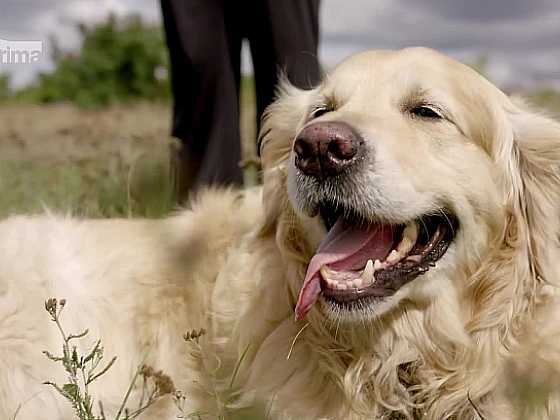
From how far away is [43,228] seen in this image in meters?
3.76

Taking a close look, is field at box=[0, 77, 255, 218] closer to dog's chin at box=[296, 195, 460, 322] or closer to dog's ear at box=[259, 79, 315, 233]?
dog's ear at box=[259, 79, 315, 233]

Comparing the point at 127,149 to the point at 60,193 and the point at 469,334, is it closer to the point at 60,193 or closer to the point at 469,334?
the point at 60,193

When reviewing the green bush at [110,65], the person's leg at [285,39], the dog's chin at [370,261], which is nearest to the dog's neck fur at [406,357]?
the dog's chin at [370,261]

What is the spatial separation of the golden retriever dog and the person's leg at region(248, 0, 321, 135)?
127 cm

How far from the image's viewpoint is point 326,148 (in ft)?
8.82

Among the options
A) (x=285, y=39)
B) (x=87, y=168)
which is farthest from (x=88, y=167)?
(x=285, y=39)

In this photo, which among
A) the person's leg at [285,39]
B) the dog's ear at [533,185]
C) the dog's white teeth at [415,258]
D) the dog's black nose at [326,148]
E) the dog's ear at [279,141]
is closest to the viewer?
the dog's black nose at [326,148]

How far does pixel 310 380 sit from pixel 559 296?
0.94 meters

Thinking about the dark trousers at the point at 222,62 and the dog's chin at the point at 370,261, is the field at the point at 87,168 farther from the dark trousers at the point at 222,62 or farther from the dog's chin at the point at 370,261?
the dog's chin at the point at 370,261

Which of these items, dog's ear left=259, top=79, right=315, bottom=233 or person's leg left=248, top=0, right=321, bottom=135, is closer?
dog's ear left=259, top=79, right=315, bottom=233

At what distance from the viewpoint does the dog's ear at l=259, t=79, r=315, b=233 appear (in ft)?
10.7

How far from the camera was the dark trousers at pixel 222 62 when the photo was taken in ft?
15.4

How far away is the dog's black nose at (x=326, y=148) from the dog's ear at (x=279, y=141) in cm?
44

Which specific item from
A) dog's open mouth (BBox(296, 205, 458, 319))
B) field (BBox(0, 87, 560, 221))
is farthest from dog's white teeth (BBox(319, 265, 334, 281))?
field (BBox(0, 87, 560, 221))
